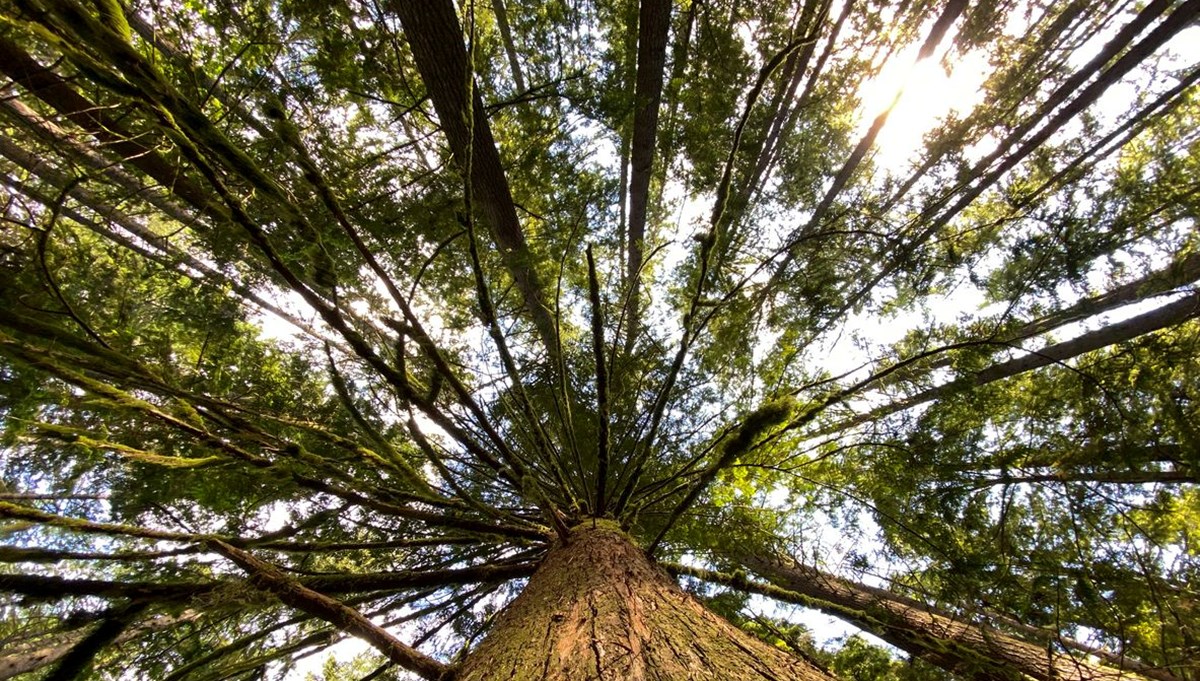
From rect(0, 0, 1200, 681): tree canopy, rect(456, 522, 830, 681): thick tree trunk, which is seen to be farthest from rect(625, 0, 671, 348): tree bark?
rect(456, 522, 830, 681): thick tree trunk

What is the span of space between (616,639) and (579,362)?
3482 millimetres

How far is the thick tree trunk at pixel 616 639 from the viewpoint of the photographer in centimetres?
112

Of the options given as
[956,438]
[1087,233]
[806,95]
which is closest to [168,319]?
[956,438]

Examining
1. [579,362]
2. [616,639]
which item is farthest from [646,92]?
[616,639]

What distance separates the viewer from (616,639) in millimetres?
1238

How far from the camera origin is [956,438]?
12.3 feet

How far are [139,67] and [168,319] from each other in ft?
14.9

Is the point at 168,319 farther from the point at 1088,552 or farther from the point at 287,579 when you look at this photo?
the point at 1088,552

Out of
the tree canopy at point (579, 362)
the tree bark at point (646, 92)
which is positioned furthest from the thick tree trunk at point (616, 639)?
the tree bark at point (646, 92)

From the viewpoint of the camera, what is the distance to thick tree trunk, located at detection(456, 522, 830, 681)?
1118 millimetres

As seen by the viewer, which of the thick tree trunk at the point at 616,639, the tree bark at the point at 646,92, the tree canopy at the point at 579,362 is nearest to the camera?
the thick tree trunk at the point at 616,639

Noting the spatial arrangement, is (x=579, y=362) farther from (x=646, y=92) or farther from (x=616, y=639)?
(x=616, y=639)

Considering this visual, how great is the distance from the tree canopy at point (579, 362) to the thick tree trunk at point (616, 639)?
323 millimetres

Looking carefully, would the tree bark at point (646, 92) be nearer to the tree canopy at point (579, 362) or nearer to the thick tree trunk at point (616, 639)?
the tree canopy at point (579, 362)
